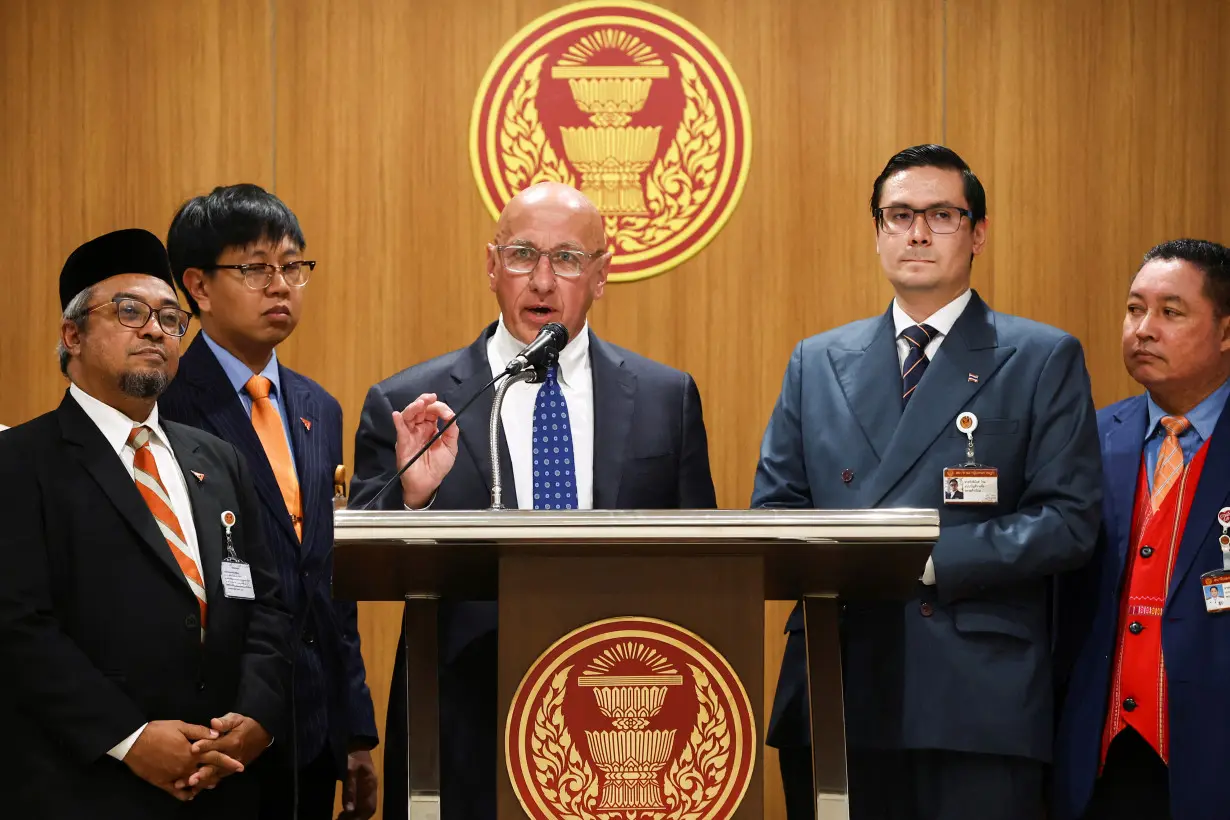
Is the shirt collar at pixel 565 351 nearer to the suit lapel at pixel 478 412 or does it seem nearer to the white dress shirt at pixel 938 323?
the suit lapel at pixel 478 412

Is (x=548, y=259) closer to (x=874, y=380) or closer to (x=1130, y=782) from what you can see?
(x=874, y=380)

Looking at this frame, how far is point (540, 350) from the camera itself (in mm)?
2117

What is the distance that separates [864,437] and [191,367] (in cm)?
144

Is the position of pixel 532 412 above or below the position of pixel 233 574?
above

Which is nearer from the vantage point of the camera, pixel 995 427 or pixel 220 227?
pixel 995 427

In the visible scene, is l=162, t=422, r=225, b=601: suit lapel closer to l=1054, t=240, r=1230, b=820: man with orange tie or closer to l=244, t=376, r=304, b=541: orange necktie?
l=244, t=376, r=304, b=541: orange necktie

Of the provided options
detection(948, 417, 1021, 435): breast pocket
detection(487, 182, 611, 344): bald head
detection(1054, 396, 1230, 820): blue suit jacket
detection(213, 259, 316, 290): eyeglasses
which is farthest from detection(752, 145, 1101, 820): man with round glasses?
detection(213, 259, 316, 290): eyeglasses

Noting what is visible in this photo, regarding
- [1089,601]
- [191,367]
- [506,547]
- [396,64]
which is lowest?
[1089,601]

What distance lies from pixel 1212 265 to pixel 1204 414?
34 centimetres

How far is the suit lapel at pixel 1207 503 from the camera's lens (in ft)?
8.67

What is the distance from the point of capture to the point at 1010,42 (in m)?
4.22

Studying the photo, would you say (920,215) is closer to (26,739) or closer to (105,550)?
(105,550)

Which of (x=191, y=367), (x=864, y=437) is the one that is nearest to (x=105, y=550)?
(x=191, y=367)

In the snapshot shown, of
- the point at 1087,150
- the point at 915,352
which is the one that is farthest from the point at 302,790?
the point at 1087,150
